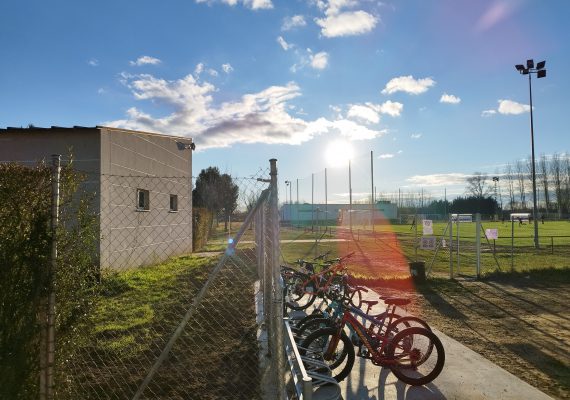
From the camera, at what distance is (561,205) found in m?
75.4

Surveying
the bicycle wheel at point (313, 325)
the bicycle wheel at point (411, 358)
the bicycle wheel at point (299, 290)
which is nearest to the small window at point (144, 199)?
the bicycle wheel at point (299, 290)

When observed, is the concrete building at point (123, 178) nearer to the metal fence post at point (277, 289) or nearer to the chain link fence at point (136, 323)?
the chain link fence at point (136, 323)

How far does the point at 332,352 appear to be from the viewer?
4.85 m

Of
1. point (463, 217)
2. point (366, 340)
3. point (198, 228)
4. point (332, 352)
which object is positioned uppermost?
point (463, 217)

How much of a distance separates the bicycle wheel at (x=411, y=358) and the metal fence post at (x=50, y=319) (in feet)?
10.8

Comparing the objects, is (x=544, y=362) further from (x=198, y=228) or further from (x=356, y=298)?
(x=198, y=228)

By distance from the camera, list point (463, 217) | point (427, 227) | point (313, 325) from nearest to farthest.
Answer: point (313, 325), point (463, 217), point (427, 227)

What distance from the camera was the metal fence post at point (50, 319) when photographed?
2.88 m

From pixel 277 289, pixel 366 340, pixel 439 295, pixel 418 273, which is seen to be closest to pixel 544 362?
pixel 366 340

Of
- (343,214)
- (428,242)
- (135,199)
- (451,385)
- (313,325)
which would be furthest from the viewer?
(343,214)

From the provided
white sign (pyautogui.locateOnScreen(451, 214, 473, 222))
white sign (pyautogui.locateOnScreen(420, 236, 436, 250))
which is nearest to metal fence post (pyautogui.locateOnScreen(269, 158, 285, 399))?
white sign (pyautogui.locateOnScreen(420, 236, 436, 250))

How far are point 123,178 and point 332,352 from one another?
9.14 meters

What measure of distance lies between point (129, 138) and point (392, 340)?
33.4 feet

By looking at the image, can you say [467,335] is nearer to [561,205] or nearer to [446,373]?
[446,373]
